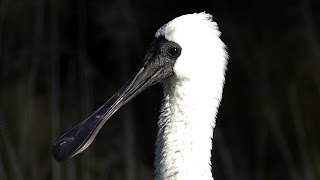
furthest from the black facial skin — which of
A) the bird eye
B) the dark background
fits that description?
the dark background

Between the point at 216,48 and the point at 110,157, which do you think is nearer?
the point at 216,48

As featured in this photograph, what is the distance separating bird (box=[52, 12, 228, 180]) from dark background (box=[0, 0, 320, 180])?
5.12ft

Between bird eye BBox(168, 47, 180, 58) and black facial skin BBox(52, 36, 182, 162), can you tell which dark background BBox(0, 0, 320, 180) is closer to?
black facial skin BBox(52, 36, 182, 162)

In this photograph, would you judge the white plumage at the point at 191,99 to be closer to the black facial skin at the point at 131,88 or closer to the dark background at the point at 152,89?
the black facial skin at the point at 131,88

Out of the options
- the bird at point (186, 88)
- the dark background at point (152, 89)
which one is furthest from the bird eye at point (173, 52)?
the dark background at point (152, 89)

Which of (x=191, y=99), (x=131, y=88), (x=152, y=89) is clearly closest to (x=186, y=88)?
(x=191, y=99)

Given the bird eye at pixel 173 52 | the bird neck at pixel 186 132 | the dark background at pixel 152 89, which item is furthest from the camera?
the dark background at pixel 152 89

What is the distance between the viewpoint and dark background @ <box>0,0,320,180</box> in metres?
5.27

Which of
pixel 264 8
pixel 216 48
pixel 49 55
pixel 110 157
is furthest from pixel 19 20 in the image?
pixel 216 48

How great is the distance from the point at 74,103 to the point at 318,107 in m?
1.26

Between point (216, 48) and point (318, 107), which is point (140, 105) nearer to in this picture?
point (318, 107)

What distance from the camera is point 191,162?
3.38 m

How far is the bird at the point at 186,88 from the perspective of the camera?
11.1 ft

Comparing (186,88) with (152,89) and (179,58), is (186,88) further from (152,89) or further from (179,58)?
(152,89)
